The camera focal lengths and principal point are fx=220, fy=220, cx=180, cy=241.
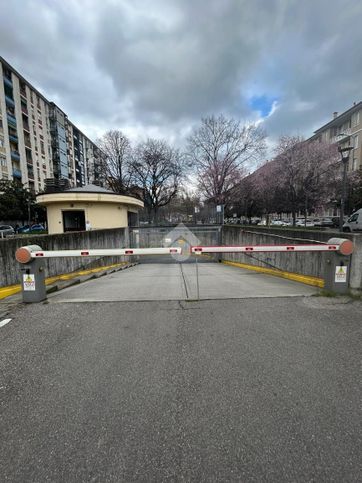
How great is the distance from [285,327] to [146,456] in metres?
2.57

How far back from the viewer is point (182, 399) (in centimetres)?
204

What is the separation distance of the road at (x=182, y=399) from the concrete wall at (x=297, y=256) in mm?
1516

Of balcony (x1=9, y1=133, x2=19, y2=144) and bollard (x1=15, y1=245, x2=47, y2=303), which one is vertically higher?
balcony (x1=9, y1=133, x2=19, y2=144)

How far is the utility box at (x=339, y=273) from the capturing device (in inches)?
179

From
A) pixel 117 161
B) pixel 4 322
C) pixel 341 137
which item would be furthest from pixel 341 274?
pixel 117 161

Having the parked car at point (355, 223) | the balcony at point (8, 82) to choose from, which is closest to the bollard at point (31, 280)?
the parked car at point (355, 223)

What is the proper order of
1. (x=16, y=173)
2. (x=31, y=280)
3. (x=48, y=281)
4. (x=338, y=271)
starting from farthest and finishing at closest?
1. (x=16, y=173)
2. (x=48, y=281)
3. (x=338, y=271)
4. (x=31, y=280)

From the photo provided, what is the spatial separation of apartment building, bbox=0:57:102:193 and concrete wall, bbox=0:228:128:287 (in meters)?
26.6

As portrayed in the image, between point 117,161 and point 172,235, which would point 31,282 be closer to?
point 172,235

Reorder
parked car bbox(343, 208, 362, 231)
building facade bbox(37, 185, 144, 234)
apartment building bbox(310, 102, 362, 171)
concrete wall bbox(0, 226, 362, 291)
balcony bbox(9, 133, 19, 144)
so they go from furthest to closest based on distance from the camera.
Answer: balcony bbox(9, 133, 19, 144)
apartment building bbox(310, 102, 362, 171)
parked car bbox(343, 208, 362, 231)
building facade bbox(37, 185, 144, 234)
concrete wall bbox(0, 226, 362, 291)

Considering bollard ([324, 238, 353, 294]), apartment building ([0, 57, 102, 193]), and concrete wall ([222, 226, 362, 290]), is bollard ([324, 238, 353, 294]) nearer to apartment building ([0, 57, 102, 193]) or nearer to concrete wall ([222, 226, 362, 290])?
concrete wall ([222, 226, 362, 290])

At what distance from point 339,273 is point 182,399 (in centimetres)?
420

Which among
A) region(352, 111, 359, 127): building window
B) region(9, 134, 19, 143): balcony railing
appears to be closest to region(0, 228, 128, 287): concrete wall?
region(9, 134, 19, 143): balcony railing

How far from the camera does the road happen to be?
147cm
